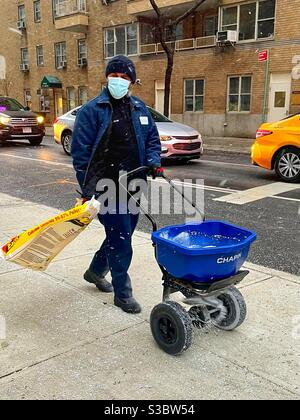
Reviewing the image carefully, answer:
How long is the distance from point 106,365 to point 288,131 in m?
7.52

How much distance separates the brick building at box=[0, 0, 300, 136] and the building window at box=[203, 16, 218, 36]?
43mm

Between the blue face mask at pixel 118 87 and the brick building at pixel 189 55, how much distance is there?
1644 centimetres

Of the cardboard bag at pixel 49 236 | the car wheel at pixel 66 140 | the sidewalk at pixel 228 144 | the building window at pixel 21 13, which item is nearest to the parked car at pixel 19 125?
the car wheel at pixel 66 140

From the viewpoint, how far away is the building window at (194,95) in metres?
22.3

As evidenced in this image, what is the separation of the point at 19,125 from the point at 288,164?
34.9 ft

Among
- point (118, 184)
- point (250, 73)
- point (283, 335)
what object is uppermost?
point (250, 73)

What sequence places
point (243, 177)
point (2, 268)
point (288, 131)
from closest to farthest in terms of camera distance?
point (2, 268)
point (288, 131)
point (243, 177)

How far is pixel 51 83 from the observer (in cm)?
3058

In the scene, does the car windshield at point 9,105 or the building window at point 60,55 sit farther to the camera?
the building window at point 60,55

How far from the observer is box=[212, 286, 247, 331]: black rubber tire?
317cm

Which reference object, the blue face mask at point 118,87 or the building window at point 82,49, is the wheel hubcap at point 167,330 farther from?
the building window at point 82,49

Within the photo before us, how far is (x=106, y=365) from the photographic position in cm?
280
